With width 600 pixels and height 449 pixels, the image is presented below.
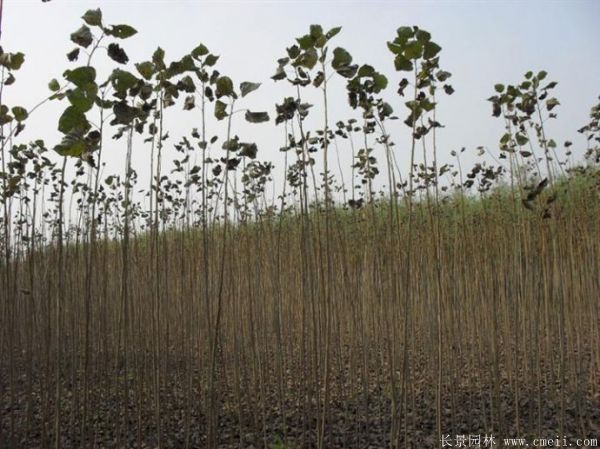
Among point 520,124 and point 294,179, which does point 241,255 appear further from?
point 520,124

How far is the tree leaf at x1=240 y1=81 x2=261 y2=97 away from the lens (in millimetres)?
1459

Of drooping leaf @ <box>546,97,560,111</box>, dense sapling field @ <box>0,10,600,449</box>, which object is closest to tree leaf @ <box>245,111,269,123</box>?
dense sapling field @ <box>0,10,600,449</box>

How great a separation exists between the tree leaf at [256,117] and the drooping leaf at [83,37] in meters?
0.43

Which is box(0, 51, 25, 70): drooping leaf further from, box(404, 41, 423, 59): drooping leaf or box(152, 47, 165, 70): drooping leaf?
box(404, 41, 423, 59): drooping leaf

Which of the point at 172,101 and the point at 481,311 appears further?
the point at 481,311

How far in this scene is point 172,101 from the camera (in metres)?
1.67

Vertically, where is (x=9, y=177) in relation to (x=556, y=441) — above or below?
above

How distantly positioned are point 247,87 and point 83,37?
0.42 metres

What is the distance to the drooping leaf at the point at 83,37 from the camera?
129 cm

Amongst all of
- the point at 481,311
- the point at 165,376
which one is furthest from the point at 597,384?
the point at 165,376

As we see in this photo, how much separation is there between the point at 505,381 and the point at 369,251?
4.11 ft

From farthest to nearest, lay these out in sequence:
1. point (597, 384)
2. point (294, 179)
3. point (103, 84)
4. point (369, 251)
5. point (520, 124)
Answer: point (369, 251) < point (597, 384) < point (294, 179) < point (520, 124) < point (103, 84)

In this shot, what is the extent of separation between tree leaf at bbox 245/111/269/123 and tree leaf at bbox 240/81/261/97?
0.05 m

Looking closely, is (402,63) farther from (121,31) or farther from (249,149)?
(121,31)
